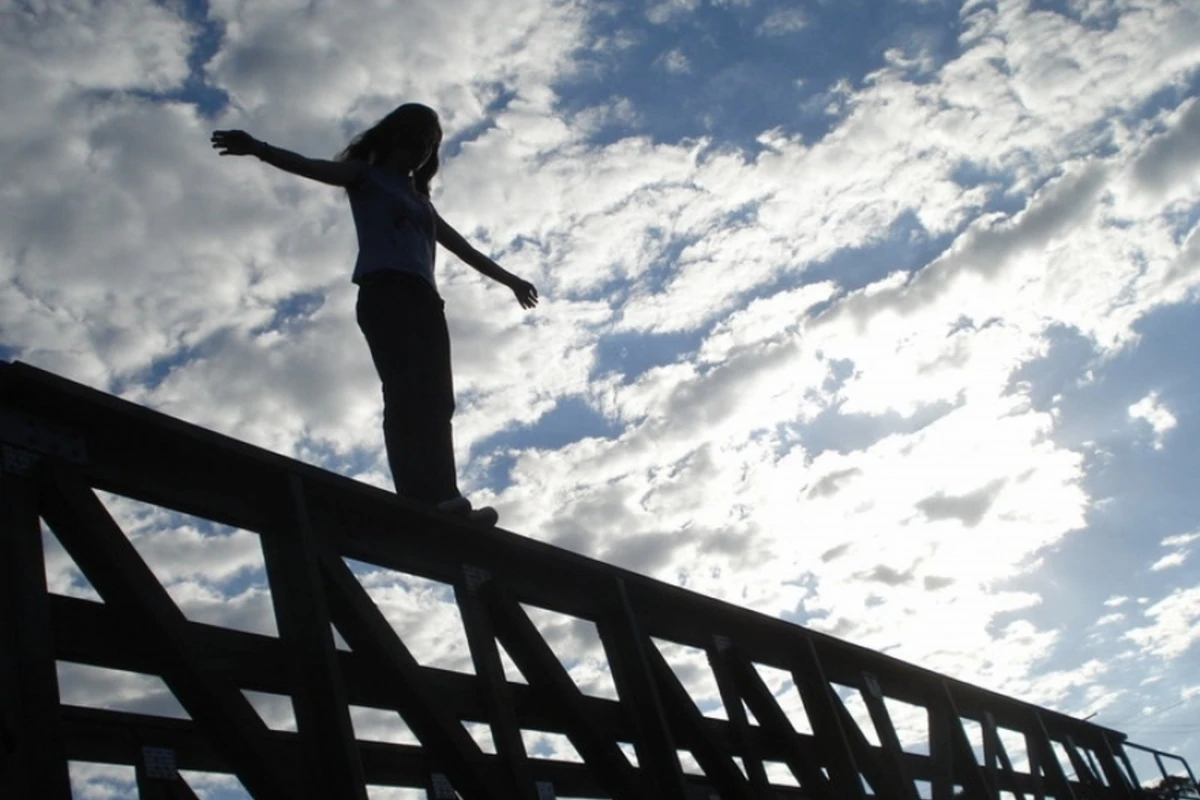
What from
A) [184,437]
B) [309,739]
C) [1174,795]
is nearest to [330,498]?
[184,437]

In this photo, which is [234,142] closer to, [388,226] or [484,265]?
[388,226]

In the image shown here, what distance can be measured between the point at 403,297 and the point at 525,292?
1068 mm

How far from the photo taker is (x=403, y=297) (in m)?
4.79

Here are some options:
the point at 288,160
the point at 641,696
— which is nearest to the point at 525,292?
the point at 288,160

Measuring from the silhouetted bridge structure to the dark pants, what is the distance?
350mm

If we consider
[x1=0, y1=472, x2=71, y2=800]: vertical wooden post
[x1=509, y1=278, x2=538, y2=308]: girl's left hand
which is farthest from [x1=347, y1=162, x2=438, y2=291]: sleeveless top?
[x1=0, y1=472, x2=71, y2=800]: vertical wooden post

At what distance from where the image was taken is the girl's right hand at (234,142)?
13.2 feet

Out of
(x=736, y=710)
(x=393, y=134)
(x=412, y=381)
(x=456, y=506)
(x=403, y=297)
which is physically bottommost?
(x=736, y=710)

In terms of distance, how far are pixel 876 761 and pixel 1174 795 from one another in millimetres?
7494

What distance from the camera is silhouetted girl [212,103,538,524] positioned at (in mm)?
4629

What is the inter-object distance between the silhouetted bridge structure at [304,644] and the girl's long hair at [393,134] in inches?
73.4

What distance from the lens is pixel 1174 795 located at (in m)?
12.0

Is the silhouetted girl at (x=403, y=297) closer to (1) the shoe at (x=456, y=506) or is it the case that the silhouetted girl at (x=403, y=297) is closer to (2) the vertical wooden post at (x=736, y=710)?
(1) the shoe at (x=456, y=506)

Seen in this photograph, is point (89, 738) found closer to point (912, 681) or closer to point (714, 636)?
point (714, 636)
